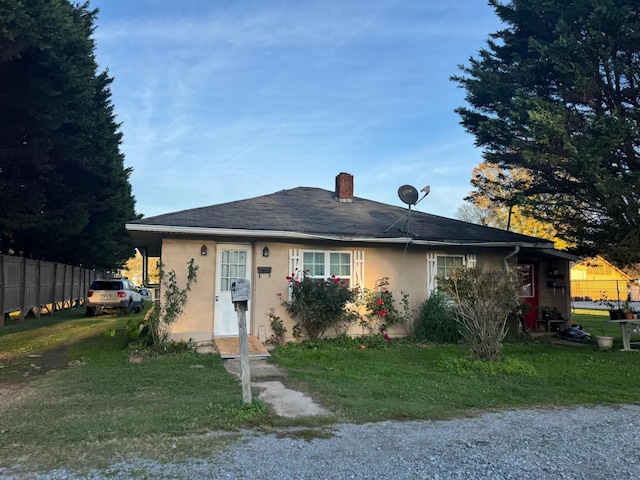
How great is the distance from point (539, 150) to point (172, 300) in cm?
827

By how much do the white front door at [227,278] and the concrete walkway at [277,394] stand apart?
74.5 inches

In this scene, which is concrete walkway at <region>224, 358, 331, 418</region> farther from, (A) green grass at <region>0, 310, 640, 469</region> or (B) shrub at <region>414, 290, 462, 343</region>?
(B) shrub at <region>414, 290, 462, 343</region>

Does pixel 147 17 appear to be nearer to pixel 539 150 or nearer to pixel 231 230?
pixel 231 230

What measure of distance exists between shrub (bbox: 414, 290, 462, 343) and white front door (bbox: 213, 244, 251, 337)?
4.14 m

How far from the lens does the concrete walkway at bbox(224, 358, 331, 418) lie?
516 cm

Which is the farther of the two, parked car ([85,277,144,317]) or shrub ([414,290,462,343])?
parked car ([85,277,144,317])

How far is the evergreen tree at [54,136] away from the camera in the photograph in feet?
37.0

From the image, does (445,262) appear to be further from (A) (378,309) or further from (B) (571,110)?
(B) (571,110)

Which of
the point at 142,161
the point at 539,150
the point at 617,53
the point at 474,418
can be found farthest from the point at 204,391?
the point at 142,161

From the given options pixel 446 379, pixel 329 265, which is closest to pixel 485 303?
pixel 446 379

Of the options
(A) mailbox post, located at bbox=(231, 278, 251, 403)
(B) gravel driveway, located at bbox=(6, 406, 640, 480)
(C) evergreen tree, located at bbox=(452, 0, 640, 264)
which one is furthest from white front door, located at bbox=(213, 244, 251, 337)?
(C) evergreen tree, located at bbox=(452, 0, 640, 264)

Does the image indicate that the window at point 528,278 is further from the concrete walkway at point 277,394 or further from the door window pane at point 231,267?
the concrete walkway at point 277,394

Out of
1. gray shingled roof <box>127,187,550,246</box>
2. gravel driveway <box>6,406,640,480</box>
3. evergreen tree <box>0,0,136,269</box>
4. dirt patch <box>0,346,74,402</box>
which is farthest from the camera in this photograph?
evergreen tree <box>0,0,136,269</box>

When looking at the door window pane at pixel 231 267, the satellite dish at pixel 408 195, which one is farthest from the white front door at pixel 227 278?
the satellite dish at pixel 408 195
